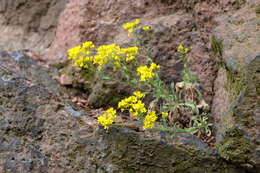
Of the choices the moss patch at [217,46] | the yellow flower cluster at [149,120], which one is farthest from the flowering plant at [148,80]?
the moss patch at [217,46]

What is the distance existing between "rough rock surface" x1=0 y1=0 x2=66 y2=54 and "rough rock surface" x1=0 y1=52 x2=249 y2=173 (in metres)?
1.79

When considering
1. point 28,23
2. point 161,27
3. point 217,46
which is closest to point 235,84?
point 217,46

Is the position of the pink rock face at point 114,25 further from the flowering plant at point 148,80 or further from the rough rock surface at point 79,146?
the rough rock surface at point 79,146

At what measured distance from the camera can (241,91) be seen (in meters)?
2.36

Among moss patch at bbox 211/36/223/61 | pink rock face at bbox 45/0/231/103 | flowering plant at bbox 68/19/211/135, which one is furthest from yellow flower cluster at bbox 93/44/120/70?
moss patch at bbox 211/36/223/61

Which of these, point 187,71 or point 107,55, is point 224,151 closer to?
point 187,71

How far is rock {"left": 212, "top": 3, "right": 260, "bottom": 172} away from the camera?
2285 millimetres

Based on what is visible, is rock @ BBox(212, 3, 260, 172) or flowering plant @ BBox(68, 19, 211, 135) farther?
flowering plant @ BBox(68, 19, 211, 135)

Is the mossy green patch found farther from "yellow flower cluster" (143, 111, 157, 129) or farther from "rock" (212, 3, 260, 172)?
"yellow flower cluster" (143, 111, 157, 129)

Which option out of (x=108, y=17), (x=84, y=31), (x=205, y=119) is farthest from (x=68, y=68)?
(x=205, y=119)

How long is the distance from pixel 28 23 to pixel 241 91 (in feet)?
10.5

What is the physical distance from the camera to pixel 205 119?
2.79 meters

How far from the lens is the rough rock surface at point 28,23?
14.6 feet

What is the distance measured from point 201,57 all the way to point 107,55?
96 centimetres
